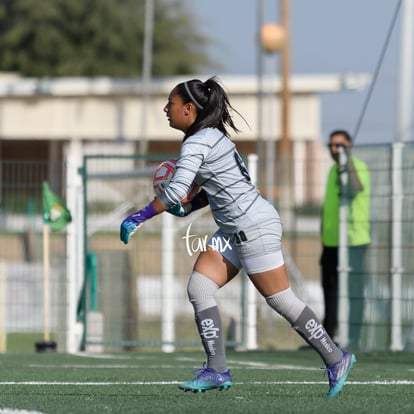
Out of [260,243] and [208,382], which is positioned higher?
[260,243]

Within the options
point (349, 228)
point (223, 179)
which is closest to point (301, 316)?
point (223, 179)

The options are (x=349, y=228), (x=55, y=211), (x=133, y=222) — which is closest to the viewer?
(x=133, y=222)

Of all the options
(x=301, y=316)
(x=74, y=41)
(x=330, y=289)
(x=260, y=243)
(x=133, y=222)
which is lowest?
(x=330, y=289)

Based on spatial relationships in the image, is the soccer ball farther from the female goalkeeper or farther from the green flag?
the green flag

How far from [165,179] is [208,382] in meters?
1.15

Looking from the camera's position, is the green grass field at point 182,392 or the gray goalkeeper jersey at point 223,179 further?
the gray goalkeeper jersey at point 223,179

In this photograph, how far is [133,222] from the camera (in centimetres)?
709

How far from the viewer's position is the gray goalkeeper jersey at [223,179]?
7.26 metres

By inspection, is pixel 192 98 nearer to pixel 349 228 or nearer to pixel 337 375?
pixel 337 375

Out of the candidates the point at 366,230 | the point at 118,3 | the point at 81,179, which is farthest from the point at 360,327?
the point at 118,3

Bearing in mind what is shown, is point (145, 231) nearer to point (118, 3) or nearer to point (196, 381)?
point (196, 381)

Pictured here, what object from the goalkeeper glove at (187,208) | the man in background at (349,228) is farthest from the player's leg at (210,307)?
the man in background at (349,228)

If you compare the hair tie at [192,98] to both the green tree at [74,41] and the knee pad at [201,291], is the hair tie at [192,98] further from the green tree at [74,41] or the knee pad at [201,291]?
the green tree at [74,41]

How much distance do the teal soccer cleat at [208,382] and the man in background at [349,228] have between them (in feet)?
21.5
